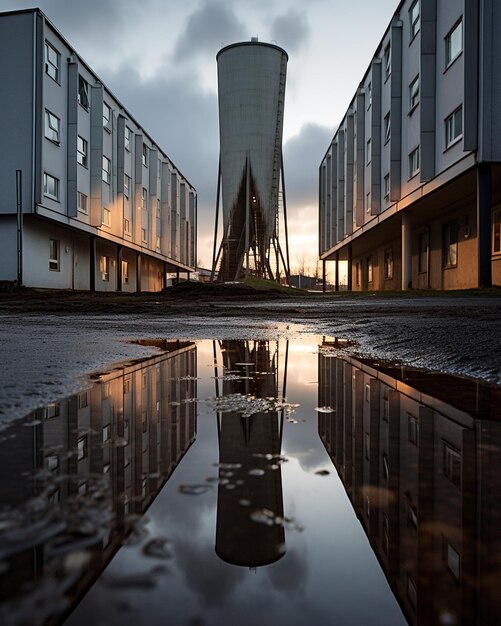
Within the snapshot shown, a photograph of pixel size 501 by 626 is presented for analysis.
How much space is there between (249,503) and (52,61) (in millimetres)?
26036

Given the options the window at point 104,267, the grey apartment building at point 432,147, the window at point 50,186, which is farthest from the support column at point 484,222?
the window at point 104,267

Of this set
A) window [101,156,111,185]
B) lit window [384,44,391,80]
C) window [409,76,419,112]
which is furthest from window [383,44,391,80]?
window [101,156,111,185]

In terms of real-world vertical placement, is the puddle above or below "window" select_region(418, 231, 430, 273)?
below

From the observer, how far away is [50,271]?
24.5m

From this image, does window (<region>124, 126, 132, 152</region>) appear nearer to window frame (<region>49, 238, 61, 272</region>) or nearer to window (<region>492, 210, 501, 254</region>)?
window frame (<region>49, 238, 61, 272</region>)

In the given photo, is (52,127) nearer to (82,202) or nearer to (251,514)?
(82,202)

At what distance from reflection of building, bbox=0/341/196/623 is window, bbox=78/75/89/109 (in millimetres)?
26948

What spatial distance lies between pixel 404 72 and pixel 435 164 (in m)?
5.47

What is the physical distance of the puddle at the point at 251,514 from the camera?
25.5 inches

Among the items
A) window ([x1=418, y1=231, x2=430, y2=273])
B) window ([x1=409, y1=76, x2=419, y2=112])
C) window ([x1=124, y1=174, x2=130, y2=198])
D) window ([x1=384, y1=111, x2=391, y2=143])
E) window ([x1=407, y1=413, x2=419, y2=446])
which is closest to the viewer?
window ([x1=407, y1=413, x2=419, y2=446])

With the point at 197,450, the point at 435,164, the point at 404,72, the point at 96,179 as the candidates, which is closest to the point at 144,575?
the point at 197,450

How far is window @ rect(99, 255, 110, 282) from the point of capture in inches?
1270

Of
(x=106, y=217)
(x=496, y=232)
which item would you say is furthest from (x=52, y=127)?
(x=496, y=232)

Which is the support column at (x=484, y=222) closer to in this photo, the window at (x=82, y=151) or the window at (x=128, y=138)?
the window at (x=82, y=151)
